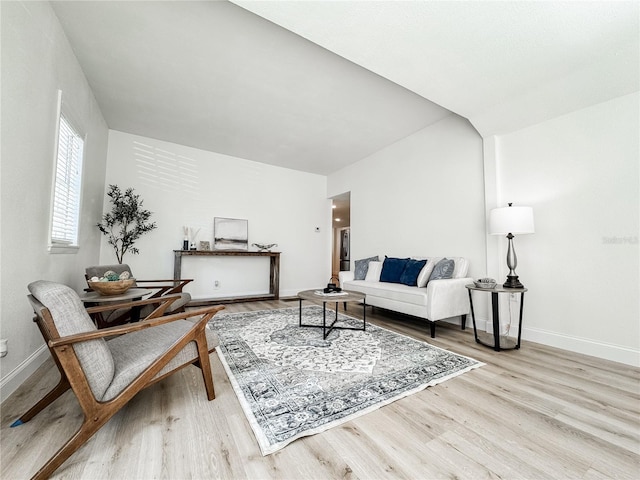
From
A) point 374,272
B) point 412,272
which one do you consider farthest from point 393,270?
point 374,272

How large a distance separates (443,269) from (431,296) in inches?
24.4

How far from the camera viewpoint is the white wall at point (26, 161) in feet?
5.42

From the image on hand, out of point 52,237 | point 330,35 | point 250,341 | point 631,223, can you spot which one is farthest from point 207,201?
point 631,223

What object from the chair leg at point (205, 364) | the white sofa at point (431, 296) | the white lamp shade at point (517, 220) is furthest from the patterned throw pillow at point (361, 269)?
the chair leg at point (205, 364)

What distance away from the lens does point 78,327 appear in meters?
1.16

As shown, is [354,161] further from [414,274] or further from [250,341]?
[250,341]

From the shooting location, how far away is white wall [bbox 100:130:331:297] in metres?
4.55

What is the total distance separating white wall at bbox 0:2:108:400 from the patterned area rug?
1.39m

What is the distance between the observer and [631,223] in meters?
2.30

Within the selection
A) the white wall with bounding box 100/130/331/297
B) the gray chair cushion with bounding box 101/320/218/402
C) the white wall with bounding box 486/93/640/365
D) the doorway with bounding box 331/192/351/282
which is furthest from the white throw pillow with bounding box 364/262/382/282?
the doorway with bounding box 331/192/351/282

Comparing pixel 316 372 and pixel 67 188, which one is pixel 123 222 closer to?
pixel 67 188

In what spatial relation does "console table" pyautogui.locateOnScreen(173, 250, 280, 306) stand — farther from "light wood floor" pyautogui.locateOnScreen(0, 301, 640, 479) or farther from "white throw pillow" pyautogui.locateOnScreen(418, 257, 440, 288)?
Result: "white throw pillow" pyautogui.locateOnScreen(418, 257, 440, 288)

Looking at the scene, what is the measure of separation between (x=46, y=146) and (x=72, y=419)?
2016mm

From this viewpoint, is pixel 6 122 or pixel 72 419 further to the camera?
pixel 6 122
